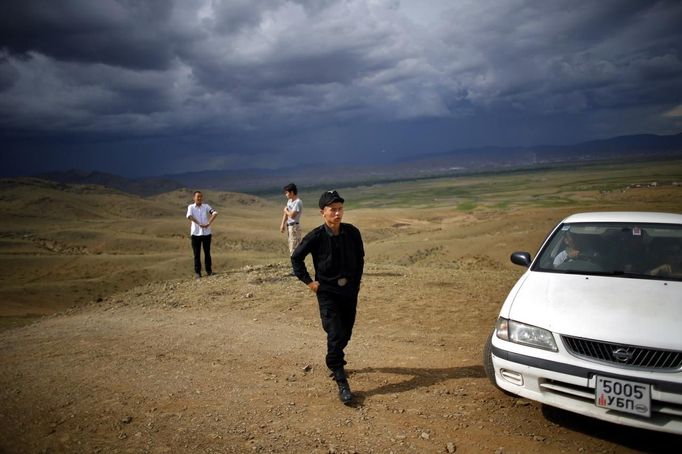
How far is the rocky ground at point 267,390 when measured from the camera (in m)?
3.81

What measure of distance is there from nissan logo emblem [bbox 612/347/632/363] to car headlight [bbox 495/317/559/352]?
410 millimetres

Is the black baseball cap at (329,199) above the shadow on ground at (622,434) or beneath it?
above

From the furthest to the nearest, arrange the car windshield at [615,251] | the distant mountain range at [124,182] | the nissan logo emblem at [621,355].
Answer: the distant mountain range at [124,182] < the car windshield at [615,251] < the nissan logo emblem at [621,355]

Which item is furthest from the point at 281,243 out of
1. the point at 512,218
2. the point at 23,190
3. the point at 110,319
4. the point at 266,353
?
the point at 23,190

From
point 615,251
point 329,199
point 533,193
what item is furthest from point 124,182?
point 615,251

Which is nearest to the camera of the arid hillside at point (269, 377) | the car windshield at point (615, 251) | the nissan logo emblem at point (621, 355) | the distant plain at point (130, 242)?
the nissan logo emblem at point (621, 355)

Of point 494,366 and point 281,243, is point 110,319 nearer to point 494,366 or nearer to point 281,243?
point 494,366

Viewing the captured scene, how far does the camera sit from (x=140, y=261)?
24.9m

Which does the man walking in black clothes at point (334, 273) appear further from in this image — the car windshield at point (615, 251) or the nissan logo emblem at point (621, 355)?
the nissan logo emblem at point (621, 355)

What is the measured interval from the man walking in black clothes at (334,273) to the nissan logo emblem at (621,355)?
7.49 ft

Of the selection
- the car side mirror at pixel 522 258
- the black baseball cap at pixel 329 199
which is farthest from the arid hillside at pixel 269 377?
the black baseball cap at pixel 329 199

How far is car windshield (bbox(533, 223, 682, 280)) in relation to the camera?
179 inches

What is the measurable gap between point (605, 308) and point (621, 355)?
0.48 metres

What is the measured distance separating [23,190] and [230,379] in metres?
76.0
